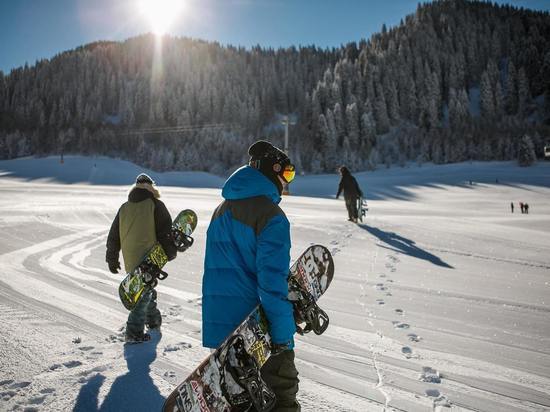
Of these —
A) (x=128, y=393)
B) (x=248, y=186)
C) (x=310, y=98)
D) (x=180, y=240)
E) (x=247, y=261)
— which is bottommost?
(x=128, y=393)

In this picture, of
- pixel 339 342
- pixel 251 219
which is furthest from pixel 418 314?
pixel 251 219

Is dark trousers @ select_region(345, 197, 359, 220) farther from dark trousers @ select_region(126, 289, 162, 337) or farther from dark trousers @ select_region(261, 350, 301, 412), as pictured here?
dark trousers @ select_region(261, 350, 301, 412)

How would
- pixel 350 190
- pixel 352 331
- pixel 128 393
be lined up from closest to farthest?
pixel 128 393
pixel 352 331
pixel 350 190

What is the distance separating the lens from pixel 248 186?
2092mm

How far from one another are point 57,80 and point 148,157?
67.5 metres

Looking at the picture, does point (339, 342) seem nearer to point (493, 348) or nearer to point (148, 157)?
point (493, 348)

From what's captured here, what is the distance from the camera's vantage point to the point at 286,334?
6.80 feet

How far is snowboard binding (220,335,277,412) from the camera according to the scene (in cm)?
198

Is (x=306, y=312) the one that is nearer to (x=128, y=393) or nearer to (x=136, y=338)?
(x=128, y=393)

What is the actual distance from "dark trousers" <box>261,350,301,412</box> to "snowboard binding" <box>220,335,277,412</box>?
0.27ft

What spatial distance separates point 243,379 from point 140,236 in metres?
2.47

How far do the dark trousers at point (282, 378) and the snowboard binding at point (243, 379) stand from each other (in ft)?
0.27

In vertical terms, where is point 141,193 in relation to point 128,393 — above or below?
above

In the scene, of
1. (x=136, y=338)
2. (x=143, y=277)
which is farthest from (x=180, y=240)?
(x=136, y=338)
